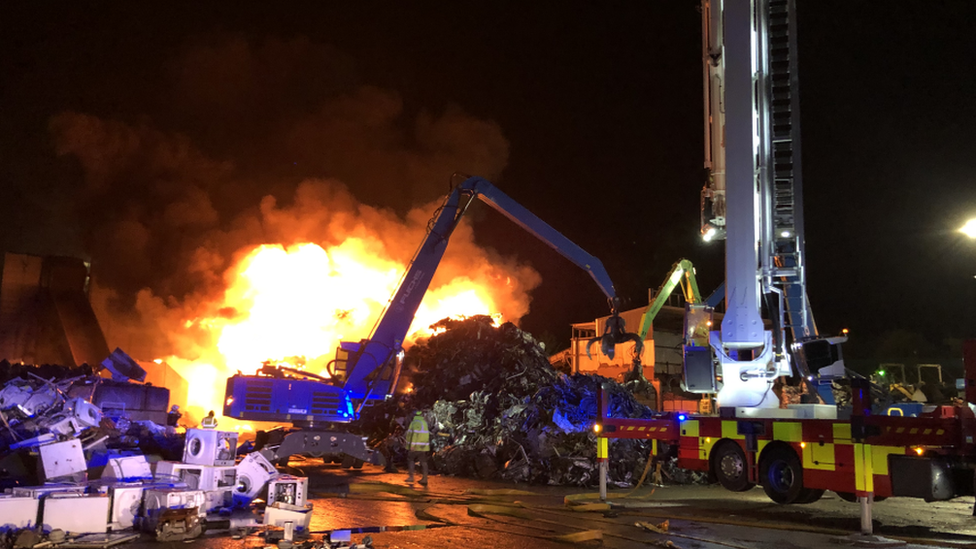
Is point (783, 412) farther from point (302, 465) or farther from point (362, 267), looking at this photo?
point (362, 267)

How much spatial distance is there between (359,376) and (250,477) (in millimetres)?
6418


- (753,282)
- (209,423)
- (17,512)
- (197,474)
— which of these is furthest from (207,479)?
(753,282)

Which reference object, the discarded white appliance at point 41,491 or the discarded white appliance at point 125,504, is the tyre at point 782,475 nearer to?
the discarded white appliance at point 125,504

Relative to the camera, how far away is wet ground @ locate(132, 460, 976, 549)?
23.7 ft

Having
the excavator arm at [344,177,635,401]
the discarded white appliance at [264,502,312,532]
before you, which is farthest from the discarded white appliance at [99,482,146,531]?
the excavator arm at [344,177,635,401]

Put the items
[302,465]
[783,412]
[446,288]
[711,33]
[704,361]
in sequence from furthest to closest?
[446,288] → [302,465] → [711,33] → [704,361] → [783,412]

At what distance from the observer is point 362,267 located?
27859 mm

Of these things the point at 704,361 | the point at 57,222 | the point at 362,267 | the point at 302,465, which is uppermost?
the point at 57,222

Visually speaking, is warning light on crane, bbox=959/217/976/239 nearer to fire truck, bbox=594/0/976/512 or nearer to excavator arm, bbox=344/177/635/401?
fire truck, bbox=594/0/976/512

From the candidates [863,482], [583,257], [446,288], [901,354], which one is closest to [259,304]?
[446,288]

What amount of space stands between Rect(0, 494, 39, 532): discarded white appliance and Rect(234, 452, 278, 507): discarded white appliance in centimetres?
233

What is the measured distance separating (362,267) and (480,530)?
20890mm

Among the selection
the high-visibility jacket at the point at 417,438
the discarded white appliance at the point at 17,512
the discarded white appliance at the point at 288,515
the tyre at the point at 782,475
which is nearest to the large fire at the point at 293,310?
the high-visibility jacket at the point at 417,438

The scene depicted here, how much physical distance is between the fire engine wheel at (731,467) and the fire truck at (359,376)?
3728 millimetres
